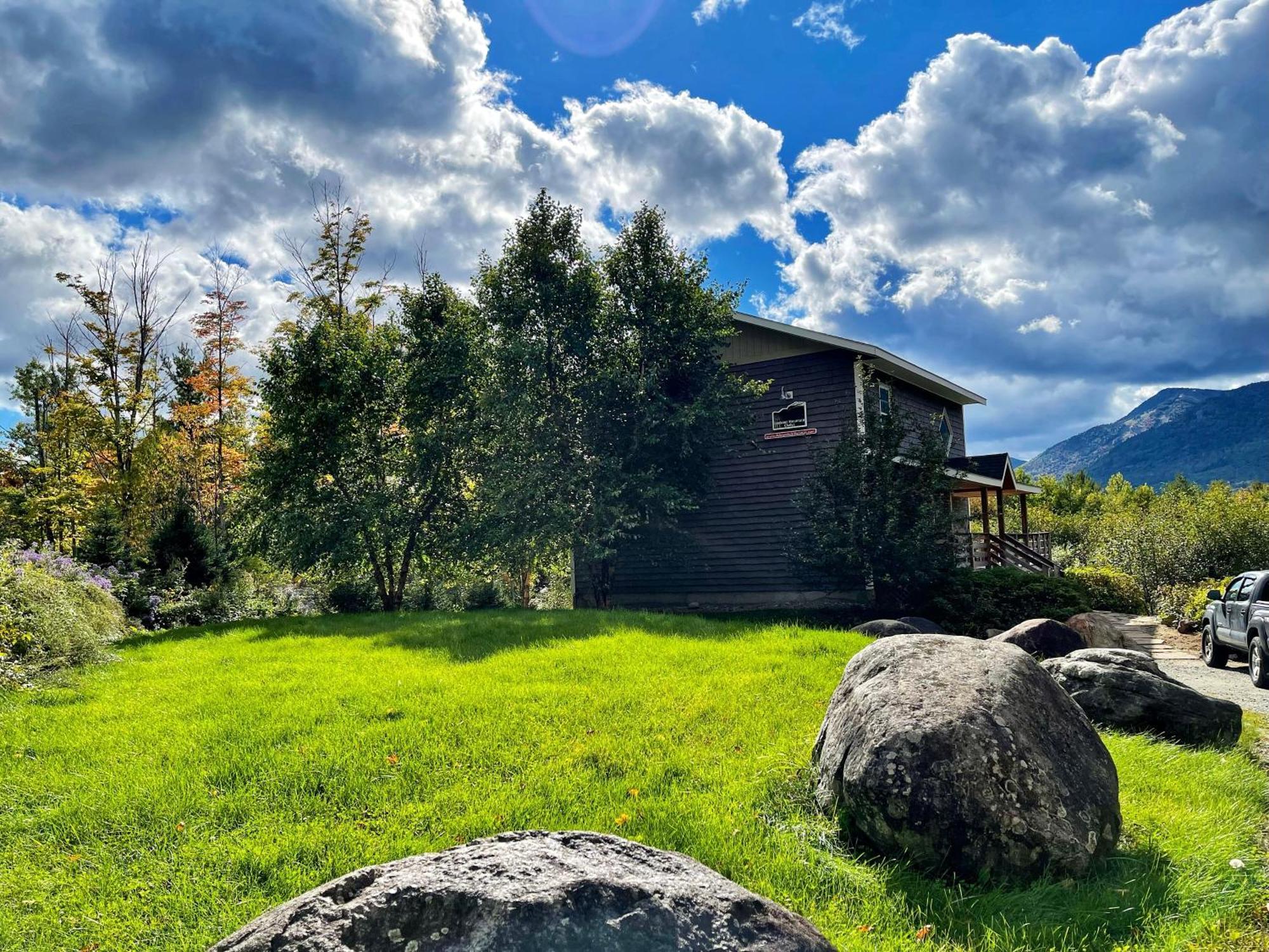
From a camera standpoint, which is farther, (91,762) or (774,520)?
(774,520)

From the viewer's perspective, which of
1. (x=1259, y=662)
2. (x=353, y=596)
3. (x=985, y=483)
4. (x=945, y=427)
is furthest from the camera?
(x=945, y=427)

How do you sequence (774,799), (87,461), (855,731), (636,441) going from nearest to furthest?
(855,731), (774,799), (636,441), (87,461)

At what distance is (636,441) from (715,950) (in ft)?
49.4

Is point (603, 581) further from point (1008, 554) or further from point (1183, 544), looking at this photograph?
point (1183, 544)

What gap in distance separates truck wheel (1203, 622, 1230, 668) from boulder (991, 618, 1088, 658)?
239 inches

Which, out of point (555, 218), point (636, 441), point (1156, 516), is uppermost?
point (555, 218)

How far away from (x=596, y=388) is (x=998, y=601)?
10.4 meters

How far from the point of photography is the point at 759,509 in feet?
60.8

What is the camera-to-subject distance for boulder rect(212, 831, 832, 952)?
1892 mm

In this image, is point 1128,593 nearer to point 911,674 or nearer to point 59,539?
point 911,674

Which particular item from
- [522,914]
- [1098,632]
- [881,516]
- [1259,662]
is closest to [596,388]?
[881,516]

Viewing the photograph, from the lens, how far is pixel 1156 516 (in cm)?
2203

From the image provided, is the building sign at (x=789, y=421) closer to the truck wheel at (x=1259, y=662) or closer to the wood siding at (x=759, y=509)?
the wood siding at (x=759, y=509)

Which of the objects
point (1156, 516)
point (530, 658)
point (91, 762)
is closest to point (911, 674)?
point (530, 658)
